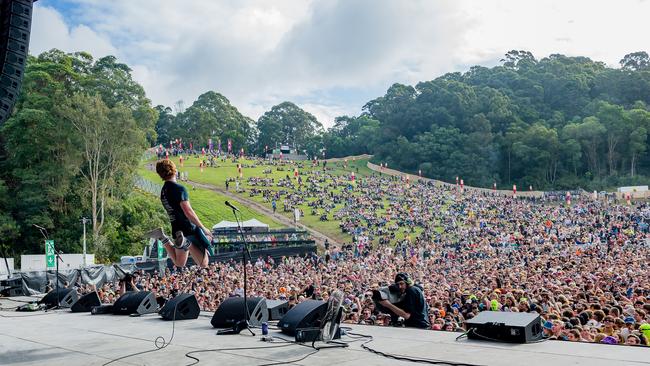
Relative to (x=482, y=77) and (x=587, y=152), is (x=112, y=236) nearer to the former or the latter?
(x=587, y=152)

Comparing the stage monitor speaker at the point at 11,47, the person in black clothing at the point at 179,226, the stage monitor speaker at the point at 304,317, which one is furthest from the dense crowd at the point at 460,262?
the stage monitor speaker at the point at 11,47

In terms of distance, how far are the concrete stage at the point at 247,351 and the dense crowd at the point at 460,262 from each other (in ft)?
3.52

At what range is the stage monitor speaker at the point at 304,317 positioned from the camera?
7215mm

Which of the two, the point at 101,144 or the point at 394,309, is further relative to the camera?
the point at 101,144

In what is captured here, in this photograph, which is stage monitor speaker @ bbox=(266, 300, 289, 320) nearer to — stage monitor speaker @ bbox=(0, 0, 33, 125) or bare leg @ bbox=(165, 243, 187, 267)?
bare leg @ bbox=(165, 243, 187, 267)

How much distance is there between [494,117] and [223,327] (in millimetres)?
83567

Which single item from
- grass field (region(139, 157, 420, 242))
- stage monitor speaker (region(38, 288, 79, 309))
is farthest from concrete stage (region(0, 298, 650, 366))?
grass field (region(139, 157, 420, 242))

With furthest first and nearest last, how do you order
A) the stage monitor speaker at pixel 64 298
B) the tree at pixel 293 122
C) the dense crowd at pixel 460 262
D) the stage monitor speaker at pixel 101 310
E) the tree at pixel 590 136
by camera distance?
the tree at pixel 293 122
the tree at pixel 590 136
the stage monitor speaker at pixel 64 298
the stage monitor speaker at pixel 101 310
the dense crowd at pixel 460 262

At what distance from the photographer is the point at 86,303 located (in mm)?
12469

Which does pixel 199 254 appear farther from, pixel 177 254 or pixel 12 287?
pixel 12 287

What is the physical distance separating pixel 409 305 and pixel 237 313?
2432 millimetres

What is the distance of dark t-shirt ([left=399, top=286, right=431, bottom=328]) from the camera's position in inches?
316

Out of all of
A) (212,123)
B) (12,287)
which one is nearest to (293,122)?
(212,123)

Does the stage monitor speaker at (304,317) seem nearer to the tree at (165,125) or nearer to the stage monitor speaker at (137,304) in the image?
the stage monitor speaker at (137,304)
